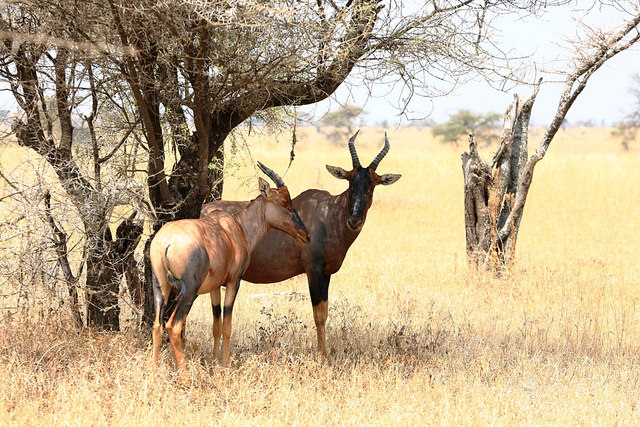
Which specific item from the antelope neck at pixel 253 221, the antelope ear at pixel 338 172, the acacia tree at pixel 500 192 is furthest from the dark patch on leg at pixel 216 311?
the acacia tree at pixel 500 192

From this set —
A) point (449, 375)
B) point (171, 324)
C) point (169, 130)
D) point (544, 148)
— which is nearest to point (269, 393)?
point (171, 324)

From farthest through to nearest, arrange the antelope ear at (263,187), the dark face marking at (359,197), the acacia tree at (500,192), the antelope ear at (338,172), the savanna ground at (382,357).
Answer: the acacia tree at (500,192) → the antelope ear at (338,172) → the dark face marking at (359,197) → the antelope ear at (263,187) → the savanna ground at (382,357)

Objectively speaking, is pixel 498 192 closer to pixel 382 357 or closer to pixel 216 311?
pixel 382 357

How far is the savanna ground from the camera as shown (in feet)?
18.4

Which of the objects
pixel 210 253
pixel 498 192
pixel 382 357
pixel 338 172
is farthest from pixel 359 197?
pixel 498 192

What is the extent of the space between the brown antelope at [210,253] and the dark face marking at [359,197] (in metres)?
0.50

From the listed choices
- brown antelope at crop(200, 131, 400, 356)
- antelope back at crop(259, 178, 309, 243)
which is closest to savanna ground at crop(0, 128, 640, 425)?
brown antelope at crop(200, 131, 400, 356)

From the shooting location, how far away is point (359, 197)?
Answer: 21.4 ft

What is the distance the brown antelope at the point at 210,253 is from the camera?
5.51 metres

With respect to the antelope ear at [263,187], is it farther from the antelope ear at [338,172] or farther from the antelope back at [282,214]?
the antelope ear at [338,172]

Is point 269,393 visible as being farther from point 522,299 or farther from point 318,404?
point 522,299

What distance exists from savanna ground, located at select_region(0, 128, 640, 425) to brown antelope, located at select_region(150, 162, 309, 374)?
488 mm

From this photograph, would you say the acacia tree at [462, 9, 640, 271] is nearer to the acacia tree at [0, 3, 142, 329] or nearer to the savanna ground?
the savanna ground

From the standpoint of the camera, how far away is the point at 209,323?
880cm
